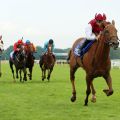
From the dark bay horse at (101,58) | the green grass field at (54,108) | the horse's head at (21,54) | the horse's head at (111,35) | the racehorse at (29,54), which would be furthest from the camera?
the racehorse at (29,54)

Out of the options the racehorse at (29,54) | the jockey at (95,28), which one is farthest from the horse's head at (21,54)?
the jockey at (95,28)

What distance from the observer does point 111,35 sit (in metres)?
12.0

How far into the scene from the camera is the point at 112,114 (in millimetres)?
11242

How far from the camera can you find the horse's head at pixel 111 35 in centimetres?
1187

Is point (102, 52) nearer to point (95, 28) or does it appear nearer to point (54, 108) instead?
point (95, 28)

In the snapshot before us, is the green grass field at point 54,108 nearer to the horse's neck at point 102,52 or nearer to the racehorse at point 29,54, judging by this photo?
the horse's neck at point 102,52

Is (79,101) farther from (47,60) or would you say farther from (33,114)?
(47,60)

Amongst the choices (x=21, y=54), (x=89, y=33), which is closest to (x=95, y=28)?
(x=89, y=33)

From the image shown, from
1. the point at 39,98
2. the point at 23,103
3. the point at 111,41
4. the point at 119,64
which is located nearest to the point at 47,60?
the point at 39,98

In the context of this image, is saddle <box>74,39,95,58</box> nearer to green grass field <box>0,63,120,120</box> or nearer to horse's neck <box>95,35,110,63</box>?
horse's neck <box>95,35,110,63</box>

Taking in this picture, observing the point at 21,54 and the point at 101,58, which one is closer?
the point at 101,58

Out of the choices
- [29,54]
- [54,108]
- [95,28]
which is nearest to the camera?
[54,108]

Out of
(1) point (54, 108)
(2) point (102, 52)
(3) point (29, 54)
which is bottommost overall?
(1) point (54, 108)

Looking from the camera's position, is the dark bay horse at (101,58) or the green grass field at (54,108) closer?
the green grass field at (54,108)
